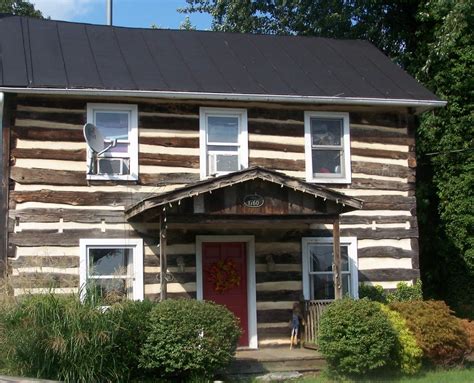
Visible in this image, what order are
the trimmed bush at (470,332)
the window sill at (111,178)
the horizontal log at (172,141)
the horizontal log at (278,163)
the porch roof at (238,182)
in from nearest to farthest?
the porch roof at (238,182)
the trimmed bush at (470,332)
the window sill at (111,178)
the horizontal log at (172,141)
the horizontal log at (278,163)

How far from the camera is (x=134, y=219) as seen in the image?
1363 cm

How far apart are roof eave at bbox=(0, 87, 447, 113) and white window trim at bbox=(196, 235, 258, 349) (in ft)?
8.89

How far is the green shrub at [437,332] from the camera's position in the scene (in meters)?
12.6

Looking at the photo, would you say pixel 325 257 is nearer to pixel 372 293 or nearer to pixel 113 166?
pixel 372 293

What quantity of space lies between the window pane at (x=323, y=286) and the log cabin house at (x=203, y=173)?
0.02m

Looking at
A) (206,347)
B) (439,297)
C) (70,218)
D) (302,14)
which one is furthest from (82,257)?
(302,14)

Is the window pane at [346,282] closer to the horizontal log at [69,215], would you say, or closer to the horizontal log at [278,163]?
the horizontal log at [278,163]

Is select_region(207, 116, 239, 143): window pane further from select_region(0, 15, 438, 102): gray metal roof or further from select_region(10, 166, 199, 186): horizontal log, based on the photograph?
select_region(10, 166, 199, 186): horizontal log

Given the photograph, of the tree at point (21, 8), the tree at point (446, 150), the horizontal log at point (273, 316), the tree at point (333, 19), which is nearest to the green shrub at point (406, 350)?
the horizontal log at point (273, 316)

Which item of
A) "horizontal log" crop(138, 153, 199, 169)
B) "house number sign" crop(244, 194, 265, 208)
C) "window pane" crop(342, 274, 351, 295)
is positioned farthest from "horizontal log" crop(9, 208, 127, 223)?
"window pane" crop(342, 274, 351, 295)

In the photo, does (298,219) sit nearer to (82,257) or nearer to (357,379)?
(357,379)

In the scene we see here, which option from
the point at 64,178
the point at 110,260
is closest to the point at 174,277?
the point at 110,260

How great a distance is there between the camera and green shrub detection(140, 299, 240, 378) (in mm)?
10898

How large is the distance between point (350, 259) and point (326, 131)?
268cm
